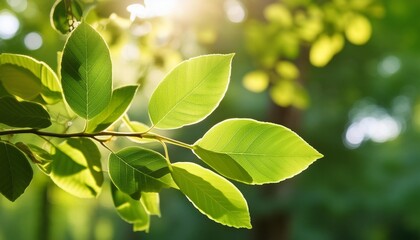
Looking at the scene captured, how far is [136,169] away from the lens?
581 mm

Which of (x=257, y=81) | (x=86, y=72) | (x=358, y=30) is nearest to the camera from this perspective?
(x=86, y=72)

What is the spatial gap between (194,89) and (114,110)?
0.25 ft

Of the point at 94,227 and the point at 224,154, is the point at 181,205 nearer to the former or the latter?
the point at 94,227

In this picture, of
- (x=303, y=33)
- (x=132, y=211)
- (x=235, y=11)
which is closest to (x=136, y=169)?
(x=132, y=211)

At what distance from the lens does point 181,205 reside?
1191cm

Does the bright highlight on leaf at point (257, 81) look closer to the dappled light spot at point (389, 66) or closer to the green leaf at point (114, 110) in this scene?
the green leaf at point (114, 110)

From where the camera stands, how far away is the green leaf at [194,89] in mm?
566

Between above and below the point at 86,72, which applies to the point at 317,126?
below

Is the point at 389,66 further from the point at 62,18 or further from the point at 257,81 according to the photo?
the point at 62,18

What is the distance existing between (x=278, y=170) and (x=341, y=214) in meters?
10.3

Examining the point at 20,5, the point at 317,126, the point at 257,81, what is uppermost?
the point at 257,81

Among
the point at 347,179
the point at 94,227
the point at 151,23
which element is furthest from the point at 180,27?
the point at 94,227

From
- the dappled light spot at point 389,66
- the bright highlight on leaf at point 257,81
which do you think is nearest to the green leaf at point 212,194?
the bright highlight on leaf at point 257,81

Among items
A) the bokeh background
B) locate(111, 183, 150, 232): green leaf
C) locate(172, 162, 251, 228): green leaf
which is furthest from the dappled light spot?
locate(172, 162, 251, 228): green leaf
